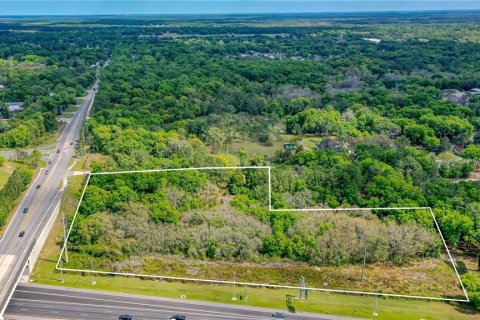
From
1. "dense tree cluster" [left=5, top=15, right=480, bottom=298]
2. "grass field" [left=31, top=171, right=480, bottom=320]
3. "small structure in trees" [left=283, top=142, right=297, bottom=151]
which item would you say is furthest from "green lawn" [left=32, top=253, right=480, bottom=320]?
"small structure in trees" [left=283, top=142, right=297, bottom=151]

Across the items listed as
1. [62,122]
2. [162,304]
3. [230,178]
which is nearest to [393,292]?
[162,304]

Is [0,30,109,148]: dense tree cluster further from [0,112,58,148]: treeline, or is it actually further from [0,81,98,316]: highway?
[0,81,98,316]: highway

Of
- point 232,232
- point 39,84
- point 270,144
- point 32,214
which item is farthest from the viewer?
point 39,84

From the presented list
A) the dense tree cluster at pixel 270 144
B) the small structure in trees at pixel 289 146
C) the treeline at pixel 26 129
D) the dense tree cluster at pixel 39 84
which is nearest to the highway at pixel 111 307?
the dense tree cluster at pixel 270 144

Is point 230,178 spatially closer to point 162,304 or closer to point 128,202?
point 128,202

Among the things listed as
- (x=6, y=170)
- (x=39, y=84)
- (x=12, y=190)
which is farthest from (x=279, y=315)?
(x=39, y=84)

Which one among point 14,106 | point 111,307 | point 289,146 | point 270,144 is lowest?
point 270,144

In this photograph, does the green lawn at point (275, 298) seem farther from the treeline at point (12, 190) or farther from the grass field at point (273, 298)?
the treeline at point (12, 190)

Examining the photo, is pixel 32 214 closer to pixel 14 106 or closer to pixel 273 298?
pixel 273 298
